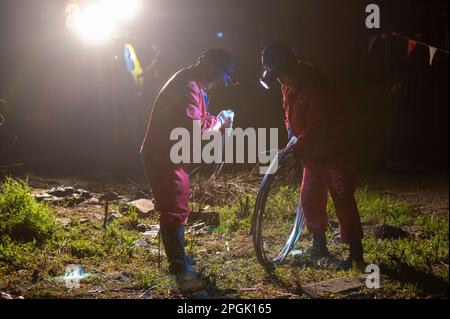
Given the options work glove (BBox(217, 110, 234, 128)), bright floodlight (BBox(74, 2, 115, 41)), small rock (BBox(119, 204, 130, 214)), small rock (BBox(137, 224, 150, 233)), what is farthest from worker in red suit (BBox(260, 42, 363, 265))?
bright floodlight (BBox(74, 2, 115, 41))

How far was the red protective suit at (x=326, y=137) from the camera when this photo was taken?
17.6ft

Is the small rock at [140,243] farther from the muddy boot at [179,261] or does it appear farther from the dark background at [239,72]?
the dark background at [239,72]

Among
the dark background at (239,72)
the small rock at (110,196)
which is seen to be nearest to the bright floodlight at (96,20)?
the small rock at (110,196)

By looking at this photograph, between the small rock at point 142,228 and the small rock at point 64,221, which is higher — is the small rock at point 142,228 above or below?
below

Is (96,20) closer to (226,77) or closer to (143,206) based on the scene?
(143,206)

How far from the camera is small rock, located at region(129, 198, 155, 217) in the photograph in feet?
26.5

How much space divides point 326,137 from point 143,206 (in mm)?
3806

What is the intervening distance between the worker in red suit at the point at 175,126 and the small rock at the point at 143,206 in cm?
273

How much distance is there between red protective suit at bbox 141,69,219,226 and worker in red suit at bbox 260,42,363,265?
35.1 inches

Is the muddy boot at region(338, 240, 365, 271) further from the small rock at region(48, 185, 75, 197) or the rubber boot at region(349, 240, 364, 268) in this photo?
the small rock at region(48, 185, 75, 197)

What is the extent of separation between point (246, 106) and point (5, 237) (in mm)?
8730

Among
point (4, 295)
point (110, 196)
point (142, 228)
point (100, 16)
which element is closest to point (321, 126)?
point (142, 228)
